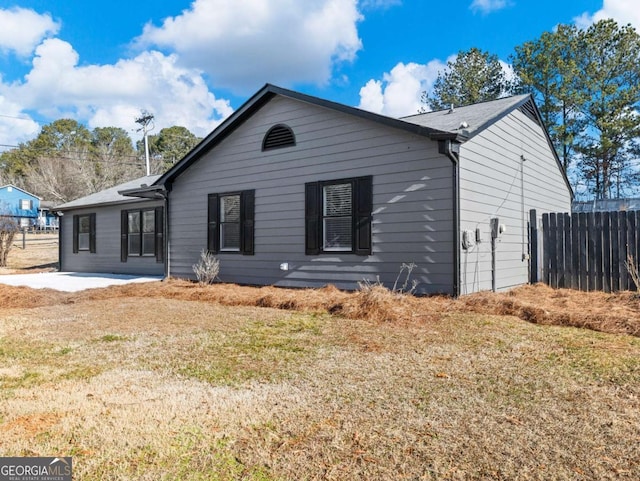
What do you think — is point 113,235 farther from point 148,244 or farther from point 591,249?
point 591,249

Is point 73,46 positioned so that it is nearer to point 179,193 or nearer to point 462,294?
point 179,193

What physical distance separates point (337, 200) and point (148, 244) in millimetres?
7736

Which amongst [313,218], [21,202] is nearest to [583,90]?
[313,218]

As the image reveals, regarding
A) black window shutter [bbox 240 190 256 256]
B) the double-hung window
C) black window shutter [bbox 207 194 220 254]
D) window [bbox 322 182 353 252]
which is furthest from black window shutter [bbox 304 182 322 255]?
the double-hung window

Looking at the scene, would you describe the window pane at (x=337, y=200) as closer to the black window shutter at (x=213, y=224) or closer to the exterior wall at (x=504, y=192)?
the exterior wall at (x=504, y=192)

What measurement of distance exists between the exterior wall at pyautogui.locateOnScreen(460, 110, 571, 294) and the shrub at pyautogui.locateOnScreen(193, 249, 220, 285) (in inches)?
224

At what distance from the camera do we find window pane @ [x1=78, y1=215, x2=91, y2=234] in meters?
16.0

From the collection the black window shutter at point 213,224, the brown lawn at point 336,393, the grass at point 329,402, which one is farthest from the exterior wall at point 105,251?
the grass at point 329,402

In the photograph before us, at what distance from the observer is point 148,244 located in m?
14.0

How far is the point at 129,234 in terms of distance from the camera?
14.5 metres

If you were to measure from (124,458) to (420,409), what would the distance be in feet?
5.94

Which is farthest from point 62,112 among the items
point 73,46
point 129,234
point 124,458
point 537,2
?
point 124,458

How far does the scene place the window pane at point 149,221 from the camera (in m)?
13.8

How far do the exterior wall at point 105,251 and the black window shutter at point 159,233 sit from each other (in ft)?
0.61
